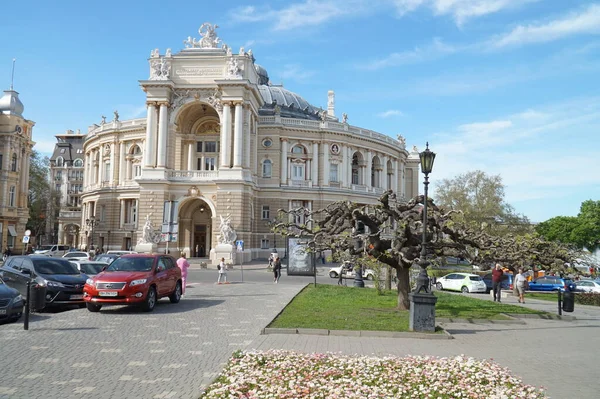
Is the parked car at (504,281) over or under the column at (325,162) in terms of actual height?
under

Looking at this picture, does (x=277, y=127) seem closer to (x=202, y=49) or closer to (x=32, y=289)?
(x=202, y=49)

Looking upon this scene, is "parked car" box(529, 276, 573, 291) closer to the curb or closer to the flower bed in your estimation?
the curb

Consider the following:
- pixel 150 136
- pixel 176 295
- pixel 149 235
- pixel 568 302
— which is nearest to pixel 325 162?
pixel 150 136

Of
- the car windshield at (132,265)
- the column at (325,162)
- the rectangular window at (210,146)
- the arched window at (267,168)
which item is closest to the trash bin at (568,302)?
the car windshield at (132,265)

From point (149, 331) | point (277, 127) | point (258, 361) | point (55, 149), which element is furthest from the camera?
point (55, 149)

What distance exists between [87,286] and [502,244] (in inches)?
A: 567

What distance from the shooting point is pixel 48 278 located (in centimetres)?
1705

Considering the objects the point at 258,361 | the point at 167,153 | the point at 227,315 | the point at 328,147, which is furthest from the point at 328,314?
the point at 328,147

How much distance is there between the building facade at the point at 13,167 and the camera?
5928cm

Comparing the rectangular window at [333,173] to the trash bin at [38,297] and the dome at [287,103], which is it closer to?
the dome at [287,103]

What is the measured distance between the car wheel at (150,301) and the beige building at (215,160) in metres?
17.1

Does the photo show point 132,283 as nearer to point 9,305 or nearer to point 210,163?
point 9,305

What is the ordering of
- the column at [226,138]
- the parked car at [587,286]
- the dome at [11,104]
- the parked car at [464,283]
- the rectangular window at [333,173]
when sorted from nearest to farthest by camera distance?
the parked car at [464,283] < the parked car at [587,286] < the column at [226,138] < the rectangular window at [333,173] < the dome at [11,104]

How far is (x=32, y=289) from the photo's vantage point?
560 inches
